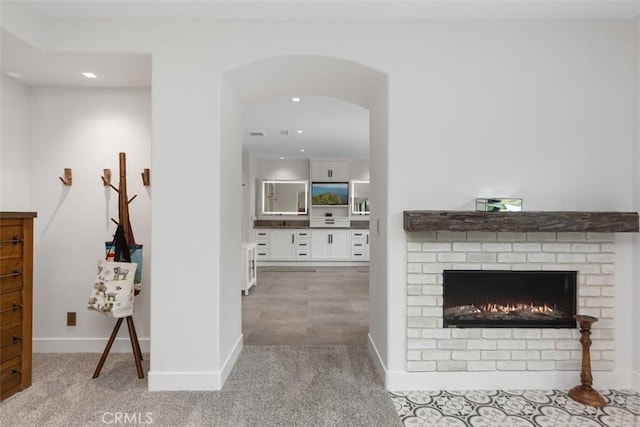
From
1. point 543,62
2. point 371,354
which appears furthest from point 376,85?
point 371,354

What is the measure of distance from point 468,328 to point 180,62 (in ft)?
8.64

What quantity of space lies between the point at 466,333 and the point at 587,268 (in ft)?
3.04

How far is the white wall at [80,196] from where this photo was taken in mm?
2896

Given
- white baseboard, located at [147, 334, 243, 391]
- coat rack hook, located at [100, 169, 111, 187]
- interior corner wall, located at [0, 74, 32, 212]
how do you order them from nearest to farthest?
1. white baseboard, located at [147, 334, 243, 391]
2. interior corner wall, located at [0, 74, 32, 212]
3. coat rack hook, located at [100, 169, 111, 187]

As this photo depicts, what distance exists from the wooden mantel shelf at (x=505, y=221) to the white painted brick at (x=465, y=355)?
2.77ft

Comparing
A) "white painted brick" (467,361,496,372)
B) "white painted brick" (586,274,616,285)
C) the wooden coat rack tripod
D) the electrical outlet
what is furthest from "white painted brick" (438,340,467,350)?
the electrical outlet

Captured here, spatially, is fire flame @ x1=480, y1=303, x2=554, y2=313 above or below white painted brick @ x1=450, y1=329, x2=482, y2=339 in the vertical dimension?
above

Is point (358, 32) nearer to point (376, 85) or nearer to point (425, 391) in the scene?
point (376, 85)

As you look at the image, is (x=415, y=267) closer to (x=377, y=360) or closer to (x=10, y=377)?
(x=377, y=360)

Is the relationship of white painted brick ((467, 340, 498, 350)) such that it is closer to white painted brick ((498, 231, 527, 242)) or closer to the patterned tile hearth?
the patterned tile hearth

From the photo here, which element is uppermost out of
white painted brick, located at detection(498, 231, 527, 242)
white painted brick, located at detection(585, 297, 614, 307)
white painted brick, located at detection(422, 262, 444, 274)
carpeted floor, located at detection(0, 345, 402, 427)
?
white painted brick, located at detection(498, 231, 527, 242)

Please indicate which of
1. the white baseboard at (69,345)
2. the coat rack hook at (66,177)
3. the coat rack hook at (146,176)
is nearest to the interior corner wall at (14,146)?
the coat rack hook at (66,177)

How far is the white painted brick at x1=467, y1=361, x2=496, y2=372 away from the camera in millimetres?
2322

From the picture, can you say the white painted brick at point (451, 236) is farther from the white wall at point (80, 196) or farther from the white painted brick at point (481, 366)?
the white wall at point (80, 196)
